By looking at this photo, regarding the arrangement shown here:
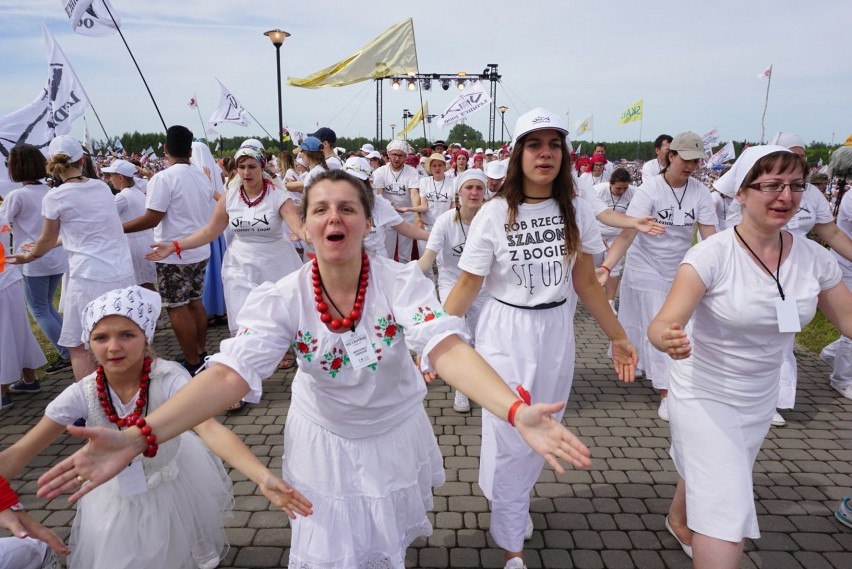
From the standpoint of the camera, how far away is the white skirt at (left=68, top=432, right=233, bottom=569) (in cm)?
241

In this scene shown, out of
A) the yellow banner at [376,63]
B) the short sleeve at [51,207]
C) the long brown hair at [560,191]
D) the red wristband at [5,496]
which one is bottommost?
the red wristband at [5,496]

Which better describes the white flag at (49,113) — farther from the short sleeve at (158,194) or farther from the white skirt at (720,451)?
the white skirt at (720,451)

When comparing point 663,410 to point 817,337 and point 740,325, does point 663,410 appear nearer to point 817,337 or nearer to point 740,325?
point 740,325

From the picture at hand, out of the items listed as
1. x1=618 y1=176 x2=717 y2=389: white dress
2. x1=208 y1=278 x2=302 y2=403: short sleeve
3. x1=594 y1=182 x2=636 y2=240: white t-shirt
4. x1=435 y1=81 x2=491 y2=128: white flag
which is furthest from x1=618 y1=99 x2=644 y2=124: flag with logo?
x1=208 y1=278 x2=302 y2=403: short sleeve

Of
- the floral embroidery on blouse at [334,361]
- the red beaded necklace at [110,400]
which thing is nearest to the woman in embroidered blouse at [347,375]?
the floral embroidery on blouse at [334,361]

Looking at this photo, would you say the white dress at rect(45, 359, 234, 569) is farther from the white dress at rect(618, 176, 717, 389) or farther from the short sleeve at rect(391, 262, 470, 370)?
the white dress at rect(618, 176, 717, 389)

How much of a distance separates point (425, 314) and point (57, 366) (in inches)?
235

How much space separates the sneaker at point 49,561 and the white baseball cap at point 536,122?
2.96 metres

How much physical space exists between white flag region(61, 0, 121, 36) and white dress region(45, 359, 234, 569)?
351 inches

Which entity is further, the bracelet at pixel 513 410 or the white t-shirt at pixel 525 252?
the white t-shirt at pixel 525 252

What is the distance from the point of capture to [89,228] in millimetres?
4547

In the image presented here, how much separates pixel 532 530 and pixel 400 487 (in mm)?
1464

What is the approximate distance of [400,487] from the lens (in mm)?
2225

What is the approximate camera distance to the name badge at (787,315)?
90.8 inches
